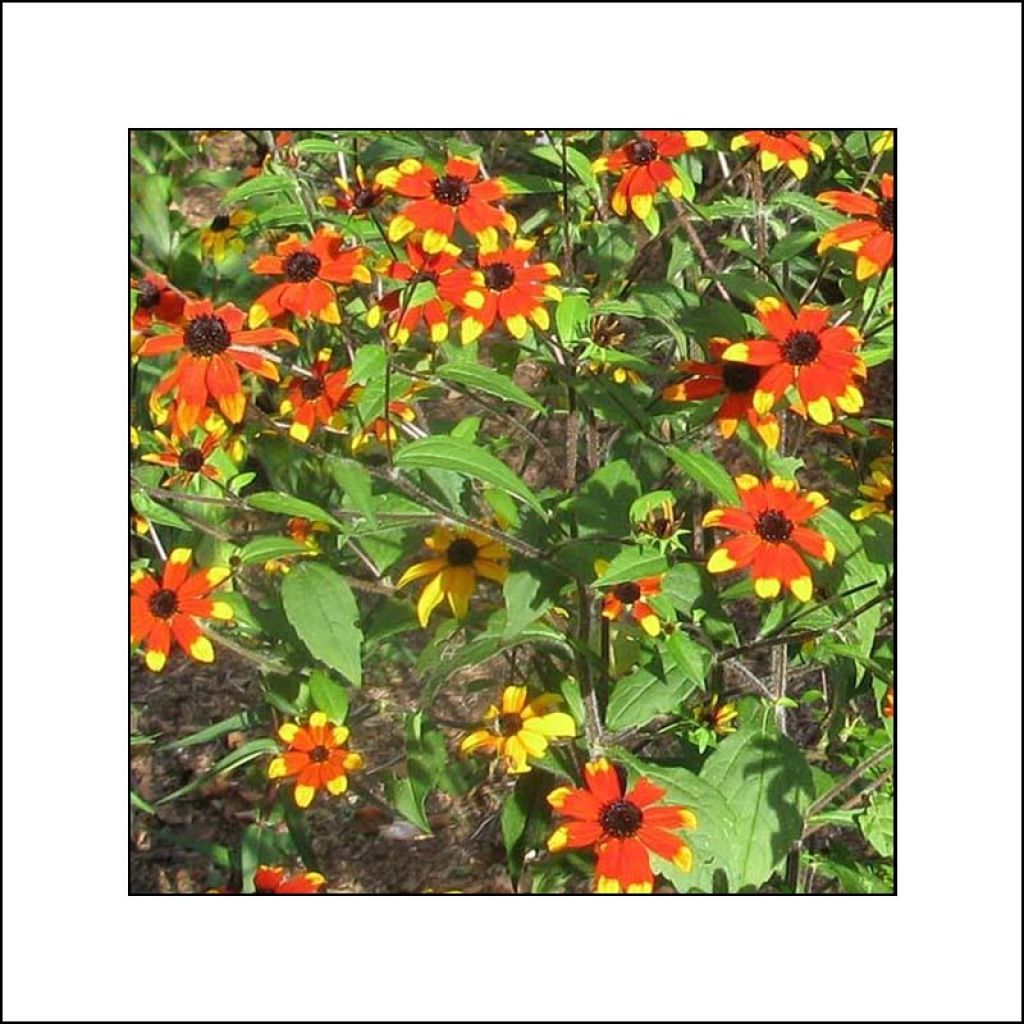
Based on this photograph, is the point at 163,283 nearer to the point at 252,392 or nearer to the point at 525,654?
the point at 252,392

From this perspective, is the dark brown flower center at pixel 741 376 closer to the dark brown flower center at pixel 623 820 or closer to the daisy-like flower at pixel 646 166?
the daisy-like flower at pixel 646 166

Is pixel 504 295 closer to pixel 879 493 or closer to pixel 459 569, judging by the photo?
pixel 459 569

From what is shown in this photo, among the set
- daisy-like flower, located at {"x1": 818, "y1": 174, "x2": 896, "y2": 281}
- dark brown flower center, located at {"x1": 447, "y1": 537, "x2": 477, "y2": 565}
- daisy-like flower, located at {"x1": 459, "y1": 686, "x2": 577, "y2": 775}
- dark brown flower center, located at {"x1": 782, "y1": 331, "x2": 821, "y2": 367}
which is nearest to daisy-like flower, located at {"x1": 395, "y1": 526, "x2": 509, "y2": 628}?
dark brown flower center, located at {"x1": 447, "y1": 537, "x2": 477, "y2": 565}

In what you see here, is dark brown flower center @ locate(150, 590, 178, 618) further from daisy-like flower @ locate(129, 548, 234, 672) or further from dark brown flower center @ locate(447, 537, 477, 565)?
dark brown flower center @ locate(447, 537, 477, 565)

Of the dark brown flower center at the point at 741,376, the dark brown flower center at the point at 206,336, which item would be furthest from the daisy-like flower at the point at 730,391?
the dark brown flower center at the point at 206,336

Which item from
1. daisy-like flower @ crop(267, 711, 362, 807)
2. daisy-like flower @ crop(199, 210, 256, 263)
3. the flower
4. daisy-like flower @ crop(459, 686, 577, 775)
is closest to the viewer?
the flower
